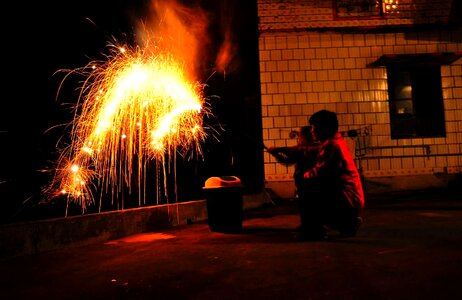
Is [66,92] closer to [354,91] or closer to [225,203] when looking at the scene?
[225,203]

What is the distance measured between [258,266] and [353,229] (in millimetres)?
1936

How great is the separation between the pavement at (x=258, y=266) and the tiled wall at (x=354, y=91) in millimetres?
4124

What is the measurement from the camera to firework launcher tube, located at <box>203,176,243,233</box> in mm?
6582

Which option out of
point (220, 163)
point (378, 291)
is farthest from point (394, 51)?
point (378, 291)

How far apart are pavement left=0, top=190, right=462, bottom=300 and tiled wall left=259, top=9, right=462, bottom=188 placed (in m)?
4.12

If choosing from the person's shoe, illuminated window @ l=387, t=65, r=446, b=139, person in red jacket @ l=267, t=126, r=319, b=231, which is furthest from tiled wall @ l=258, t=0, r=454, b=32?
the person's shoe

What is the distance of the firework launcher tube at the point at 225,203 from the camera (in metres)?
6.58

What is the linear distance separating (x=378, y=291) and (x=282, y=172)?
25.1ft

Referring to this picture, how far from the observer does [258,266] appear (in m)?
4.19

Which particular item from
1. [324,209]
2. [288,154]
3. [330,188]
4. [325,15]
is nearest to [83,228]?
[288,154]

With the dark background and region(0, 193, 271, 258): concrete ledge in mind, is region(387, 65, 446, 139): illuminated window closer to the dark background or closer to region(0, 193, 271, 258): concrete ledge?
the dark background

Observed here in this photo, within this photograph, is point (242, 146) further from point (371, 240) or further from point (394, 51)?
point (371, 240)

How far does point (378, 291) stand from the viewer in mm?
3201

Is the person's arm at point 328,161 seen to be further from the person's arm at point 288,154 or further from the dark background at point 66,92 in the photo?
the dark background at point 66,92
